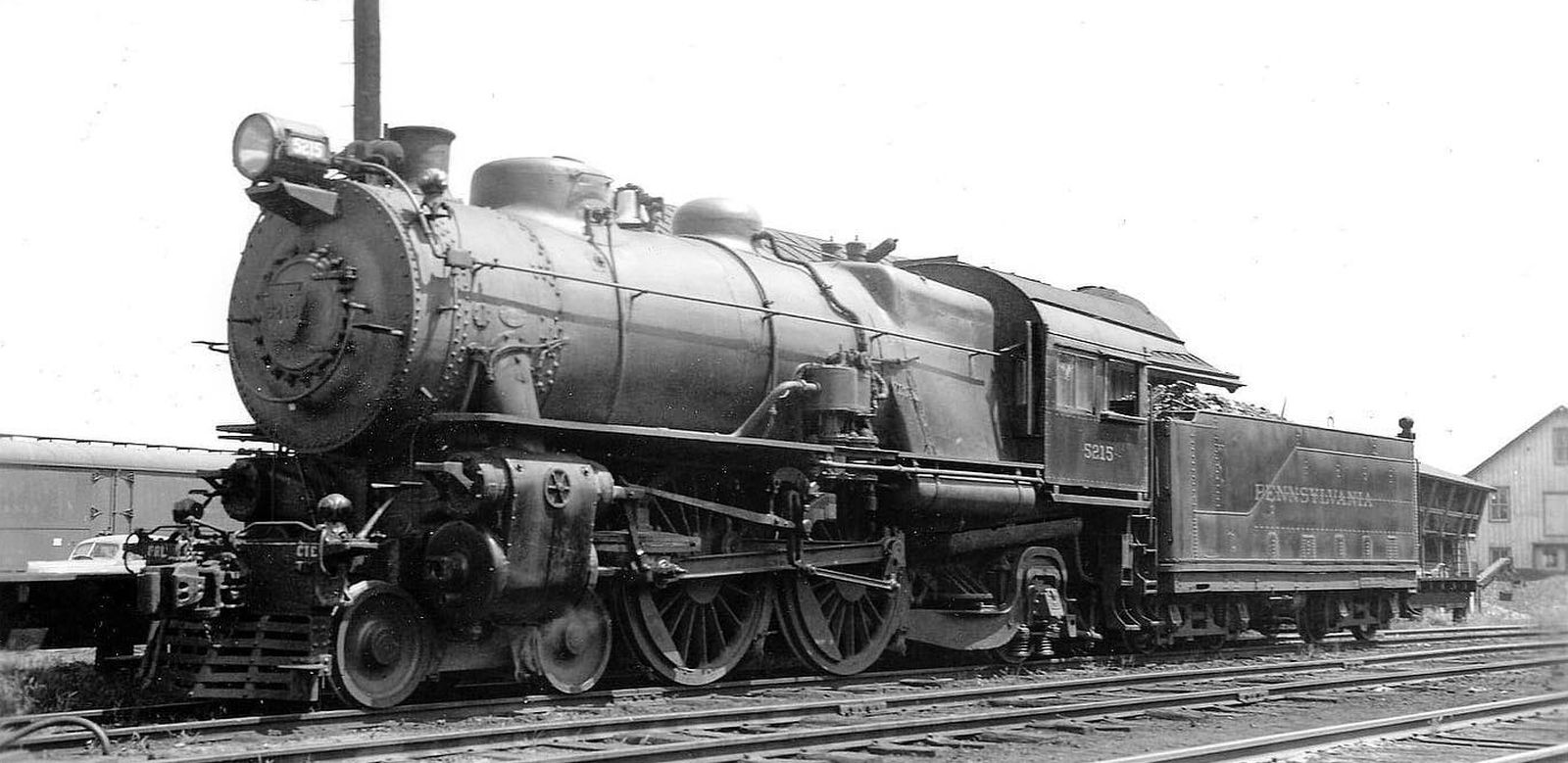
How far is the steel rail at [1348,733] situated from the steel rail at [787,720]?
736 mm

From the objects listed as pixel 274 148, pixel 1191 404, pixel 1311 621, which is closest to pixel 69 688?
pixel 274 148

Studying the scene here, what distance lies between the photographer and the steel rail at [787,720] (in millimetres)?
7012

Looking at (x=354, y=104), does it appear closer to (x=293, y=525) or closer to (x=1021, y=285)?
(x=1021, y=285)

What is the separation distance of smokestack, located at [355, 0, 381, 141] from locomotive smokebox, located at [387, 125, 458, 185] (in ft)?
28.3

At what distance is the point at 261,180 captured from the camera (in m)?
8.97

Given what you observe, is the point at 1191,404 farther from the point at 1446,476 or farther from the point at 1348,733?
the point at 1446,476

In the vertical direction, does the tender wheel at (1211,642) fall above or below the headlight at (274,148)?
below

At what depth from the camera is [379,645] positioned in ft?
27.8

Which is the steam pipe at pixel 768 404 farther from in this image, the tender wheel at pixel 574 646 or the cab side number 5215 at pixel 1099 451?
the cab side number 5215 at pixel 1099 451

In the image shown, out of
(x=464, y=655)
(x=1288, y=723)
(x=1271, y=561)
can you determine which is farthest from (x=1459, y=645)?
(x=464, y=655)

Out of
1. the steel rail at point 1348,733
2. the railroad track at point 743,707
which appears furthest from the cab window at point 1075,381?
the steel rail at point 1348,733

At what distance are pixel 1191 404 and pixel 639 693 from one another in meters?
8.23

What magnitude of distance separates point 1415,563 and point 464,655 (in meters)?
13.9

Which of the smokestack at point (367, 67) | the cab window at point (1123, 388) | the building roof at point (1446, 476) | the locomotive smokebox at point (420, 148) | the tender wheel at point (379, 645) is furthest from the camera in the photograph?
the building roof at point (1446, 476)
